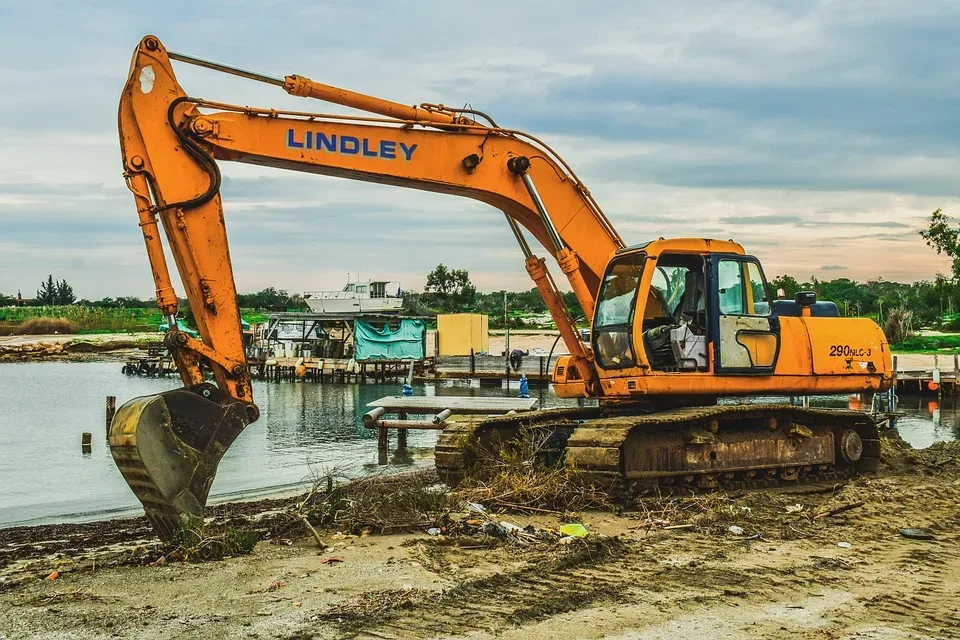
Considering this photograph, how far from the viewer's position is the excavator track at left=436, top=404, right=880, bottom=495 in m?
10.6

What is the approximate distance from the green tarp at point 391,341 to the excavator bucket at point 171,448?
135 ft

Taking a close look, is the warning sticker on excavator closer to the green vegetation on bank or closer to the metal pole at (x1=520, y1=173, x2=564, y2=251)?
the metal pole at (x1=520, y1=173, x2=564, y2=251)

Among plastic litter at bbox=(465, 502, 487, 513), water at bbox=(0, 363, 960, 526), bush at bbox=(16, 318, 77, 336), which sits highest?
bush at bbox=(16, 318, 77, 336)

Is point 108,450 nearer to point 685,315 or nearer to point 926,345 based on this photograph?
point 685,315

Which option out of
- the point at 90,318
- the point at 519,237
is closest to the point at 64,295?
the point at 90,318

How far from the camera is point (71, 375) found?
58.5 meters

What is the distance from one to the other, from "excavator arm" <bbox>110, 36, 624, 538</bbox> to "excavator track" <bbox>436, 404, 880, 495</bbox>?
1.15 metres

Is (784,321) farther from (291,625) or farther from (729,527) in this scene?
(291,625)

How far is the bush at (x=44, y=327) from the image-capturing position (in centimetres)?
9219

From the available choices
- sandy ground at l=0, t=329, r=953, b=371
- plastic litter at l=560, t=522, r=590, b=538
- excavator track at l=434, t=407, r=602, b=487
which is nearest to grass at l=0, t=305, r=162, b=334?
sandy ground at l=0, t=329, r=953, b=371

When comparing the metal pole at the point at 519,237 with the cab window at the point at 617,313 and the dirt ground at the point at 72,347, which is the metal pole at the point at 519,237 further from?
the dirt ground at the point at 72,347

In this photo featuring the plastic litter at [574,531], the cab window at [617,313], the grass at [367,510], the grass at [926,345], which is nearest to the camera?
the plastic litter at [574,531]

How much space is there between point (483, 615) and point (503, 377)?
3680 cm

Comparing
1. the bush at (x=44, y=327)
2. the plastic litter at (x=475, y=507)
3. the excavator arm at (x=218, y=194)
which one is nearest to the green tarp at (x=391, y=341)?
the excavator arm at (x=218, y=194)
